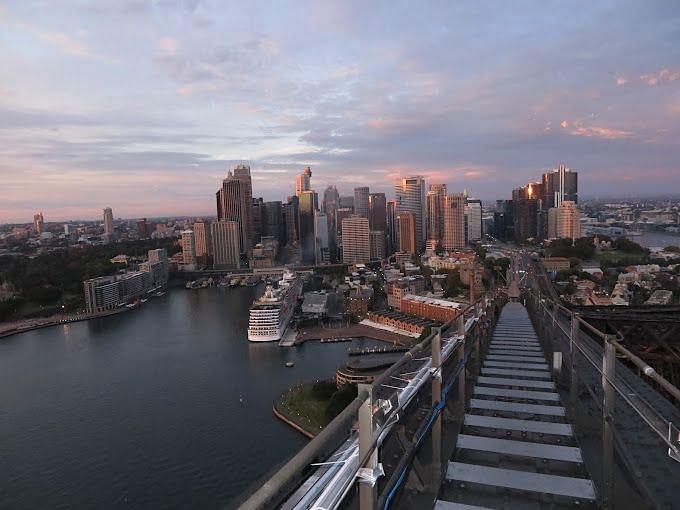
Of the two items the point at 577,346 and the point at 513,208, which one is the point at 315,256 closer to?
the point at 513,208

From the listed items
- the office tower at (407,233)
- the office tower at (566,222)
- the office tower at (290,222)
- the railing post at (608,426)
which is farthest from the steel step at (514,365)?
the office tower at (290,222)

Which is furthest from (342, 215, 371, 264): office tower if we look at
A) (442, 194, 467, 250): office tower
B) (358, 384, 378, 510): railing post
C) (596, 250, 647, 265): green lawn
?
(358, 384, 378, 510): railing post

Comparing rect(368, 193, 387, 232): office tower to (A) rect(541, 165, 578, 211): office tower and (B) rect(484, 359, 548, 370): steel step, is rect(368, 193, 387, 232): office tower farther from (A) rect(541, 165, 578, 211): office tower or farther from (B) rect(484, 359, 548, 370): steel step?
(B) rect(484, 359, 548, 370): steel step

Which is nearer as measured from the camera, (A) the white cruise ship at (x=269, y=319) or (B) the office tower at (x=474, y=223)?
(A) the white cruise ship at (x=269, y=319)

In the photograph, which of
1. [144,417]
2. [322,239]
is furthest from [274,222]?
[144,417]

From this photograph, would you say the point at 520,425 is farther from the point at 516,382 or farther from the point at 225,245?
the point at 225,245

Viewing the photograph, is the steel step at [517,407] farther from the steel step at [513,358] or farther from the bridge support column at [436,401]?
the steel step at [513,358]

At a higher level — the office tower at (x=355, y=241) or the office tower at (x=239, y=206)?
the office tower at (x=239, y=206)
